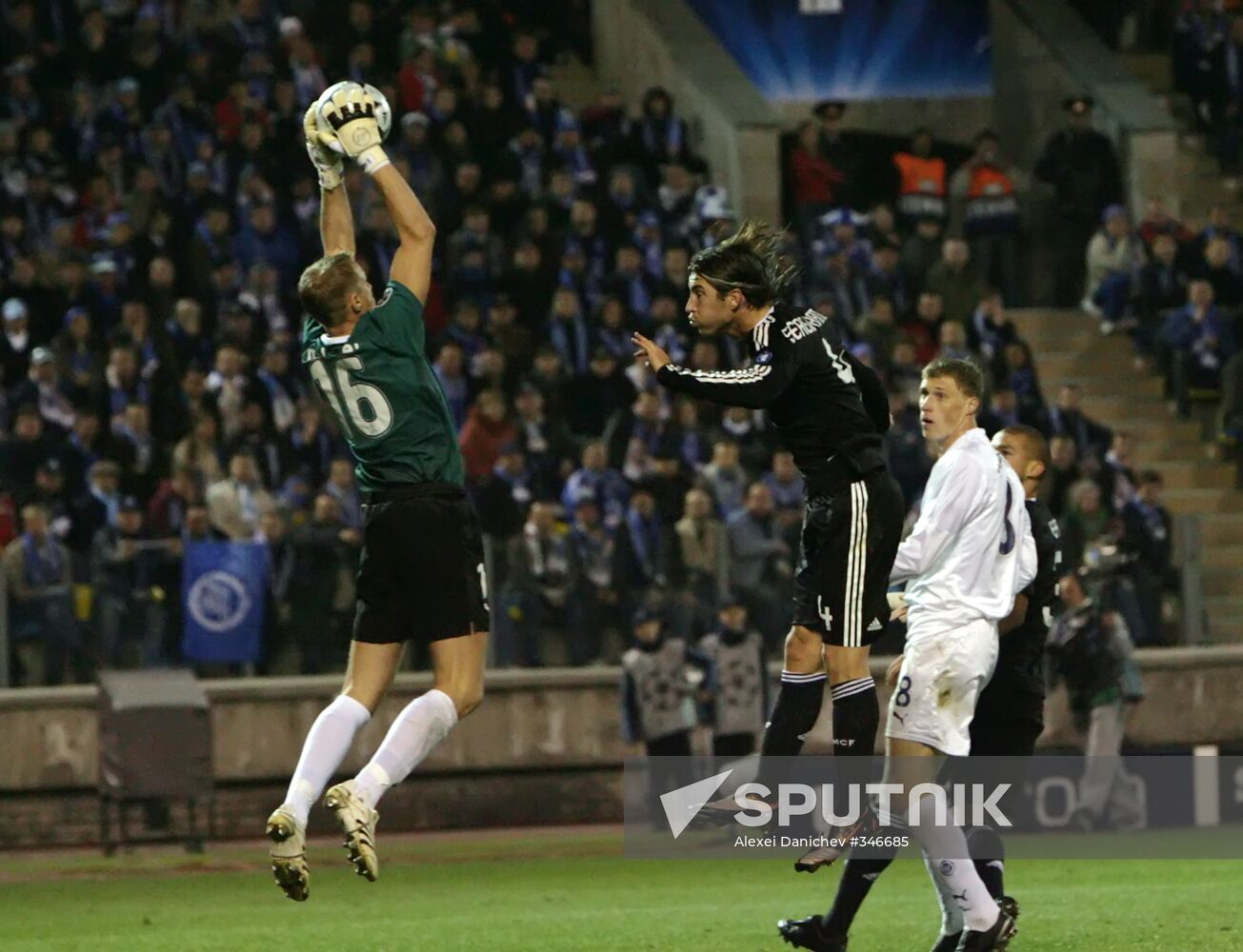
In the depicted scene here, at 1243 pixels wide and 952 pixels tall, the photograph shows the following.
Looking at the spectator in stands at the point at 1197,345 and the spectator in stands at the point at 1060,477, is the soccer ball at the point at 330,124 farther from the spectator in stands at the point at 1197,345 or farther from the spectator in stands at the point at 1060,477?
the spectator in stands at the point at 1197,345

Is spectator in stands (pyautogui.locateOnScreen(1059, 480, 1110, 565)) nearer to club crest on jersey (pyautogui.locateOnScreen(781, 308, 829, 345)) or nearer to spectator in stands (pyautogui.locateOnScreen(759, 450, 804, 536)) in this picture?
spectator in stands (pyautogui.locateOnScreen(759, 450, 804, 536))

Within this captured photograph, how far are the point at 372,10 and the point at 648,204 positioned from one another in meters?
3.20

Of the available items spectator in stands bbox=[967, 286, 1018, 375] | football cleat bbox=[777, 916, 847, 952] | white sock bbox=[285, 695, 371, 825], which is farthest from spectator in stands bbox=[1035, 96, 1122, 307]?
white sock bbox=[285, 695, 371, 825]

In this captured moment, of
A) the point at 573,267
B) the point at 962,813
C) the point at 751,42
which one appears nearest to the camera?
the point at 962,813

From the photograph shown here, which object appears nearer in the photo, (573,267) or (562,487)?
(562,487)

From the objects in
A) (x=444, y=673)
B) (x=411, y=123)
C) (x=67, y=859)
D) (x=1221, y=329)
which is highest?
(x=411, y=123)

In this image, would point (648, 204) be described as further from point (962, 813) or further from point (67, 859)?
point (962, 813)

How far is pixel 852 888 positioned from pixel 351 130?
325 centimetres

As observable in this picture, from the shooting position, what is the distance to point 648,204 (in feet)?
71.4

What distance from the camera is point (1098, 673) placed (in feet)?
58.7

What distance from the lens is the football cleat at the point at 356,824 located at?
27.4 ft

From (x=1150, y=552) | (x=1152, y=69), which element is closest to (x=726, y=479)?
(x=1150, y=552)

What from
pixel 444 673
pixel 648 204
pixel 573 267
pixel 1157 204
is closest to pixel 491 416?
pixel 573 267

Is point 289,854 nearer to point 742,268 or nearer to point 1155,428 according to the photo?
point 742,268
